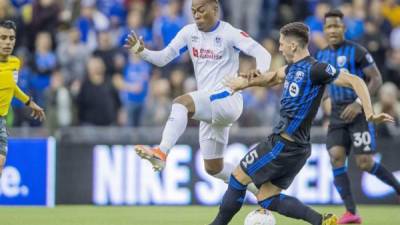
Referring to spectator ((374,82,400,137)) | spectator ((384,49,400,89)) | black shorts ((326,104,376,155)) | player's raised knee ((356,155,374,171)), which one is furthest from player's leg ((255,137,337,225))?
spectator ((384,49,400,89))

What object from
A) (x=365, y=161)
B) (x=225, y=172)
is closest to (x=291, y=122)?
(x=225, y=172)

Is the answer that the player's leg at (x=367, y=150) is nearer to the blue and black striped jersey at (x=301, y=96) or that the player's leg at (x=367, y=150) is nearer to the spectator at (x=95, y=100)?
the blue and black striped jersey at (x=301, y=96)

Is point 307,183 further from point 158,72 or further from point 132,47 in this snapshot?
point 132,47

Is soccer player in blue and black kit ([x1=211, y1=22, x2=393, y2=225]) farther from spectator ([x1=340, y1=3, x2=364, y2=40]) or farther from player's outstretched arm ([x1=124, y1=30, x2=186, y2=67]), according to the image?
spectator ([x1=340, y1=3, x2=364, y2=40])

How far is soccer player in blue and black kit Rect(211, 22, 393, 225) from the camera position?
10.4 meters

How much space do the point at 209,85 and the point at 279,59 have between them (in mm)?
8202

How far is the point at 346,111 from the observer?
1331 centimetres

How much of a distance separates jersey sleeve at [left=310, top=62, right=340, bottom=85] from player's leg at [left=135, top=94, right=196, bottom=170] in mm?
1785

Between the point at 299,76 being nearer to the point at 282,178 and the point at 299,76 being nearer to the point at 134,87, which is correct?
the point at 282,178

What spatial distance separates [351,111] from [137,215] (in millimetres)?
3221

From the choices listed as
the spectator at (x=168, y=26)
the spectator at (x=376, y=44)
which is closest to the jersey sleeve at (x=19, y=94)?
the spectator at (x=168, y=26)

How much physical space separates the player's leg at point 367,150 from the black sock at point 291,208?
3037mm

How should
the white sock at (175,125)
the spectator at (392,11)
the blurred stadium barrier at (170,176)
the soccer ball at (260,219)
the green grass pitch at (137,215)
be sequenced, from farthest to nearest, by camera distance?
the spectator at (392,11), the blurred stadium barrier at (170,176), the green grass pitch at (137,215), the white sock at (175,125), the soccer ball at (260,219)

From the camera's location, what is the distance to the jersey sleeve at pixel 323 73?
10.3m
